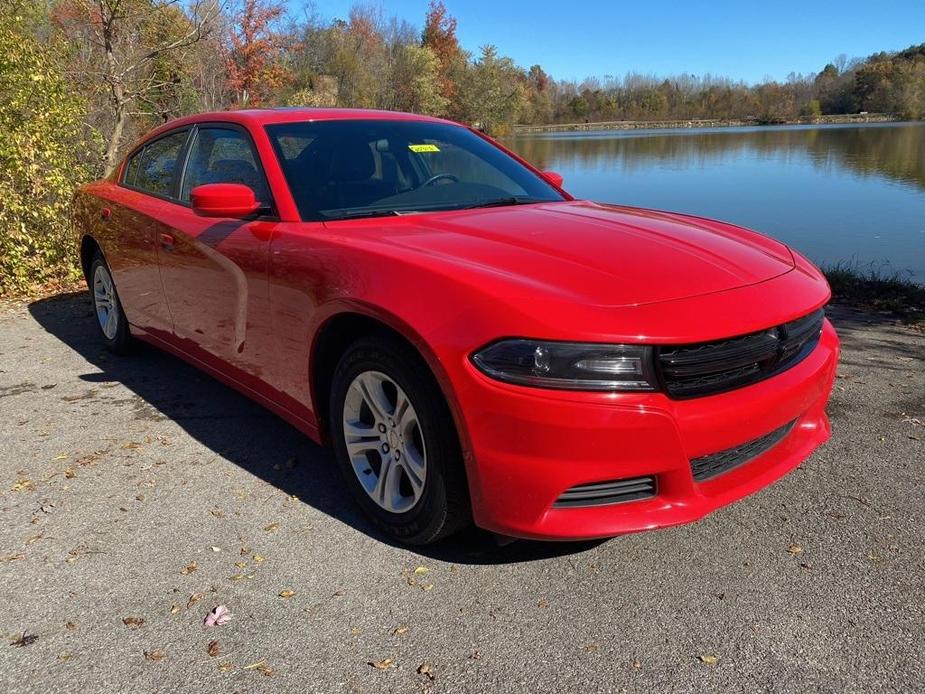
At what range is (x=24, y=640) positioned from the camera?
2182 millimetres

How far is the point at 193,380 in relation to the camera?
4.62 meters

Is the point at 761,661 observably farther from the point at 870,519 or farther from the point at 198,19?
the point at 198,19

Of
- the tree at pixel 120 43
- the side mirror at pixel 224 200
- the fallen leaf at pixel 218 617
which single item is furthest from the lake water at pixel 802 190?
the fallen leaf at pixel 218 617

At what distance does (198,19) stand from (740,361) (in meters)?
11.6

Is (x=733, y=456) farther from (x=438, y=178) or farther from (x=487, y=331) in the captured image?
(x=438, y=178)

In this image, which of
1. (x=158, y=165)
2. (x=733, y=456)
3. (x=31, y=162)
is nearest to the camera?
(x=733, y=456)

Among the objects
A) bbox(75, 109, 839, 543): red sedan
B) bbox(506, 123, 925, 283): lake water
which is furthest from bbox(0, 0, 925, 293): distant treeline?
bbox(506, 123, 925, 283): lake water

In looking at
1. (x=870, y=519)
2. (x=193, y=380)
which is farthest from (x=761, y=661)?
(x=193, y=380)

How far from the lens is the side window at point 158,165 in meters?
4.21

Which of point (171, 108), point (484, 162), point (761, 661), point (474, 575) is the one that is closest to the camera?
point (761, 661)

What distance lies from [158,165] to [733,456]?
379 centimetres

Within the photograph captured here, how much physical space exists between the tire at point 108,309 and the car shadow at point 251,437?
13cm

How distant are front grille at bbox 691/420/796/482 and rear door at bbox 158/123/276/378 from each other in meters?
1.87

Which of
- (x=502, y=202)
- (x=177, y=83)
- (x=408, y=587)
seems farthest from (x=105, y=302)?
(x=177, y=83)
